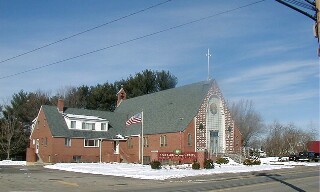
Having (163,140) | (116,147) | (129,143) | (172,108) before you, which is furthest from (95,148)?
(172,108)

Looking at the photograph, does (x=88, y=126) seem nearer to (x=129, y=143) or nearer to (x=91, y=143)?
(x=91, y=143)

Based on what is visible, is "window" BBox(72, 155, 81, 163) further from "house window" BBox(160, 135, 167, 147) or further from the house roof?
"house window" BBox(160, 135, 167, 147)

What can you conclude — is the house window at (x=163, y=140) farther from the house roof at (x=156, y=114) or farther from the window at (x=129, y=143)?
the window at (x=129, y=143)

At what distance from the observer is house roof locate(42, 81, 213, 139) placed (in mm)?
52731

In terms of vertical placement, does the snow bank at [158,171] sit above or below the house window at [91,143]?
below

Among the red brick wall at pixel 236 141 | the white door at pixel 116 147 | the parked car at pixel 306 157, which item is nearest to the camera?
the red brick wall at pixel 236 141

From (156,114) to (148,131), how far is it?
9.22 feet

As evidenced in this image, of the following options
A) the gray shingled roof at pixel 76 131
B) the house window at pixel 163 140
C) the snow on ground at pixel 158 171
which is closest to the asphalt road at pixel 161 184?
the snow on ground at pixel 158 171

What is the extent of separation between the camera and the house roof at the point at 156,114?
5273cm

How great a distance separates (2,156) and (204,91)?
39.1m

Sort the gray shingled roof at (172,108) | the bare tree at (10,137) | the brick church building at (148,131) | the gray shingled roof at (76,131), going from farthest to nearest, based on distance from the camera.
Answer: the bare tree at (10,137)
the gray shingled roof at (76,131)
the gray shingled roof at (172,108)
the brick church building at (148,131)

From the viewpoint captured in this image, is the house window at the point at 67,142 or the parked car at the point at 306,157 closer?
the house window at the point at 67,142

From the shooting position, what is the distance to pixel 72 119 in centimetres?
5728

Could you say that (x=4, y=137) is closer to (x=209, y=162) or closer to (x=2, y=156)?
(x=2, y=156)
